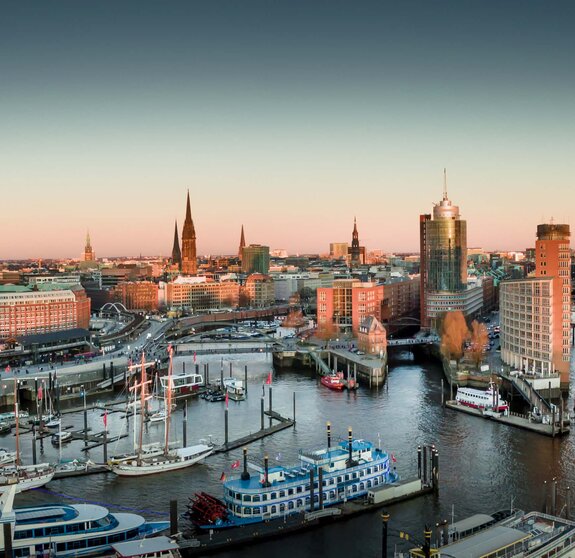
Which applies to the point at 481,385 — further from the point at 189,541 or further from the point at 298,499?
the point at 189,541

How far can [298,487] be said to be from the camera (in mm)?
20875

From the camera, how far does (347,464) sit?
22.4 m

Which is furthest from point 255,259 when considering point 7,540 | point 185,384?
point 7,540

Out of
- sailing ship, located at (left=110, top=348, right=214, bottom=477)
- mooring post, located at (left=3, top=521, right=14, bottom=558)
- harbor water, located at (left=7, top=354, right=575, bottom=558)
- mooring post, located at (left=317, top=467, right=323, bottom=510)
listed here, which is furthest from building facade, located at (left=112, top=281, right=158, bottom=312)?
mooring post, located at (left=3, top=521, right=14, bottom=558)

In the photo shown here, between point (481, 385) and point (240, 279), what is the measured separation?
67.1 m

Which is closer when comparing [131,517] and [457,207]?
[131,517]

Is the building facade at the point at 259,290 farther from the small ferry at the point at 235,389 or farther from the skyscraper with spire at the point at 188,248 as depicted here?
the small ferry at the point at 235,389

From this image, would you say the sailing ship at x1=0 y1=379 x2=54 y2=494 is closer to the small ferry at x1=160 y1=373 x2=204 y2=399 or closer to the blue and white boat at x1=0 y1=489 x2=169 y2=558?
the blue and white boat at x1=0 y1=489 x2=169 y2=558

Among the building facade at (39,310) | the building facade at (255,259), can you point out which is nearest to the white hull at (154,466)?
the building facade at (39,310)

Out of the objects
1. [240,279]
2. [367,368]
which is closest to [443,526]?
[367,368]

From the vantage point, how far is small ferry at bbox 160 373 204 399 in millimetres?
36469

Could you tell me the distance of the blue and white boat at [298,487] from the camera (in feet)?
65.9

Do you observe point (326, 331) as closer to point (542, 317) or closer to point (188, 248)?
point (542, 317)

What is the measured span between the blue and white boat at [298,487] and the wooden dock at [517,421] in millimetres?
7810
